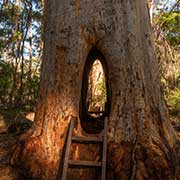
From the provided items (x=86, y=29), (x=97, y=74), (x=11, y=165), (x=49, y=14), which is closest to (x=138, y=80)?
(x=86, y=29)

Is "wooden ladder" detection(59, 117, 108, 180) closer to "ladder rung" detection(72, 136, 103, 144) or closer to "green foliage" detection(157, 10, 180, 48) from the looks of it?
"ladder rung" detection(72, 136, 103, 144)

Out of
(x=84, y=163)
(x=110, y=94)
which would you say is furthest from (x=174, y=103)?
(x=84, y=163)

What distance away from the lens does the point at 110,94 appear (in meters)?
4.32

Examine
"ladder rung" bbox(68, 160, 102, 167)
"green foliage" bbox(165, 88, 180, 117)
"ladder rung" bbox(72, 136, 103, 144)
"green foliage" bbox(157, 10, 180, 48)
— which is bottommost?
"ladder rung" bbox(68, 160, 102, 167)

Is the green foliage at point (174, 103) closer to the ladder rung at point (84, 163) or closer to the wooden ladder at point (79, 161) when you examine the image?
the wooden ladder at point (79, 161)

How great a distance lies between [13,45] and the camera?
17.8 metres

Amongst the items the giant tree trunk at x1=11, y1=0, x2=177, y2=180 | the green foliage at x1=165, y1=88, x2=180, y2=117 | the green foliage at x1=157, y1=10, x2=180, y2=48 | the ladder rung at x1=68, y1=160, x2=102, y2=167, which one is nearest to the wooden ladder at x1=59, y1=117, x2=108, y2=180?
the ladder rung at x1=68, y1=160, x2=102, y2=167

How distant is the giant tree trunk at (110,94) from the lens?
3.90 metres

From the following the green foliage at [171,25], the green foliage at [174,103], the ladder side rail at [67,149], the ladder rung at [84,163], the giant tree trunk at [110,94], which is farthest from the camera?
the green foliage at [171,25]

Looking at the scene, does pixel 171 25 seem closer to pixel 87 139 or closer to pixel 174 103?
pixel 174 103

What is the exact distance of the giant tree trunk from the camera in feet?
12.8

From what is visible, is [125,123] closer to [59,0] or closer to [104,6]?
[104,6]

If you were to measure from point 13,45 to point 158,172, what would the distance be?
50.4 ft

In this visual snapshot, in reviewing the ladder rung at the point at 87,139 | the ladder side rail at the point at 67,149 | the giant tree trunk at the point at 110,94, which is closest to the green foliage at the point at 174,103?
the giant tree trunk at the point at 110,94
